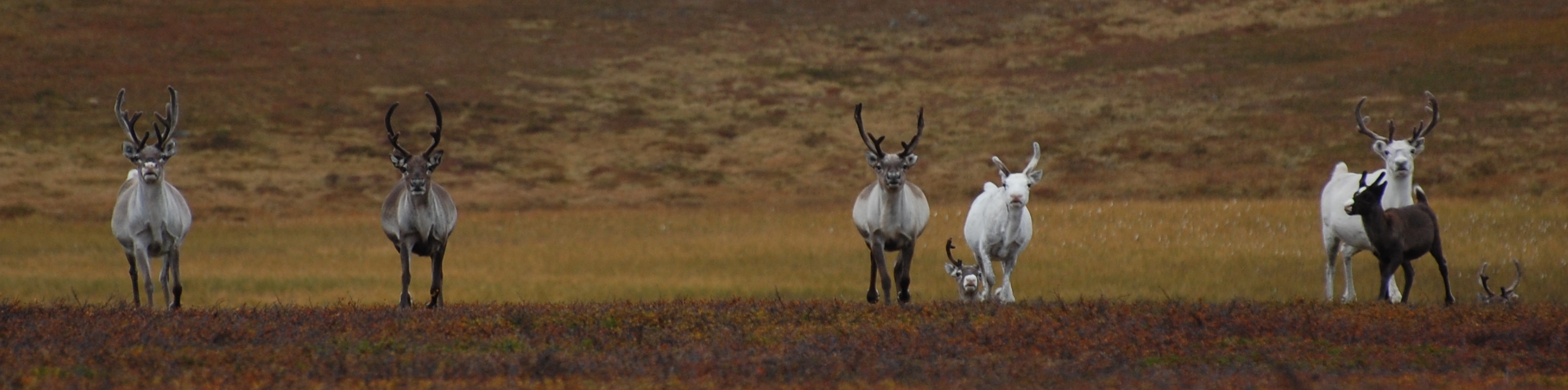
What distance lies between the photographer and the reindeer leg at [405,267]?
15.7 metres

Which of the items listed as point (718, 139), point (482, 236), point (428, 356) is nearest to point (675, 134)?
point (718, 139)

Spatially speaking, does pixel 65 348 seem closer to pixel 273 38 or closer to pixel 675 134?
pixel 675 134

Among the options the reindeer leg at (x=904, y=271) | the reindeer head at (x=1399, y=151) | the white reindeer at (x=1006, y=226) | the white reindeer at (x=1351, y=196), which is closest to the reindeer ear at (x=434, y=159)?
the reindeer leg at (x=904, y=271)

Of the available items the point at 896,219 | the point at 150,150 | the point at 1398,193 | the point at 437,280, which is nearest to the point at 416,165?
the point at 437,280

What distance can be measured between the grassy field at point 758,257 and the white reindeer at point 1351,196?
97 cm

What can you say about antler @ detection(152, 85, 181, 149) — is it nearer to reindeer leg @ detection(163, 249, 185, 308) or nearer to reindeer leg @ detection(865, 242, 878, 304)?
reindeer leg @ detection(163, 249, 185, 308)

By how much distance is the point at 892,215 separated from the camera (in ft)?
54.1

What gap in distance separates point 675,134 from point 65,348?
4075 cm

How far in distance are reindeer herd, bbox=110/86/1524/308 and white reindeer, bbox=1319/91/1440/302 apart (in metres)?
0.02

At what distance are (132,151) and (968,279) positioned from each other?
9.49 m

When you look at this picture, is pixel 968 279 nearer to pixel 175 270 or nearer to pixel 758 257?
pixel 175 270

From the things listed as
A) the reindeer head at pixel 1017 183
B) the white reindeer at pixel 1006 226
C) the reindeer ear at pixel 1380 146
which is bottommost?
the white reindeer at pixel 1006 226

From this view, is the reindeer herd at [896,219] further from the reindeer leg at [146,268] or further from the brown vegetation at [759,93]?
the brown vegetation at [759,93]

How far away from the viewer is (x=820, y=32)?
231 feet
